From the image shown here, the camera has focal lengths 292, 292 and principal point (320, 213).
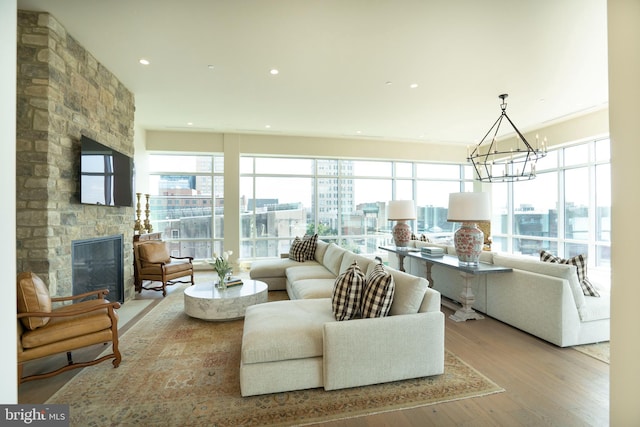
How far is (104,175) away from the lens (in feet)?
11.9

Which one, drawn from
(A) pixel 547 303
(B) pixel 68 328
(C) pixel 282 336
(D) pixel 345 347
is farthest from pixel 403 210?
(B) pixel 68 328

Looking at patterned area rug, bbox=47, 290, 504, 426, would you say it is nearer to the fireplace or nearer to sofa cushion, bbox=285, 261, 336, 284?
the fireplace

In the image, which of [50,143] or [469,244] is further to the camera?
[469,244]

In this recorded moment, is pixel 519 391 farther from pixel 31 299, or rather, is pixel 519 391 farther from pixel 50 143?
pixel 50 143

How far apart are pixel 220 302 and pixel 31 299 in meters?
1.62

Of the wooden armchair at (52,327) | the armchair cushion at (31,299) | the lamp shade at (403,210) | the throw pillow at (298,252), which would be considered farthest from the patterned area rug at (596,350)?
the armchair cushion at (31,299)

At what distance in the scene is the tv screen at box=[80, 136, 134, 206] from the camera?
330 centimetres

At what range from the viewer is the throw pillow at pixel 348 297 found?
2354 mm

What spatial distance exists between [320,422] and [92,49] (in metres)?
4.41

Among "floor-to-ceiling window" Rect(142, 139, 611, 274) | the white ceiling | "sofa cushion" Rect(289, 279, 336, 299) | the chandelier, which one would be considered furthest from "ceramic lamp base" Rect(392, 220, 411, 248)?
"floor-to-ceiling window" Rect(142, 139, 611, 274)

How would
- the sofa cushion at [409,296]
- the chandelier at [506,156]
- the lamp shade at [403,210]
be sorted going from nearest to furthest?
the sofa cushion at [409,296], the chandelier at [506,156], the lamp shade at [403,210]
